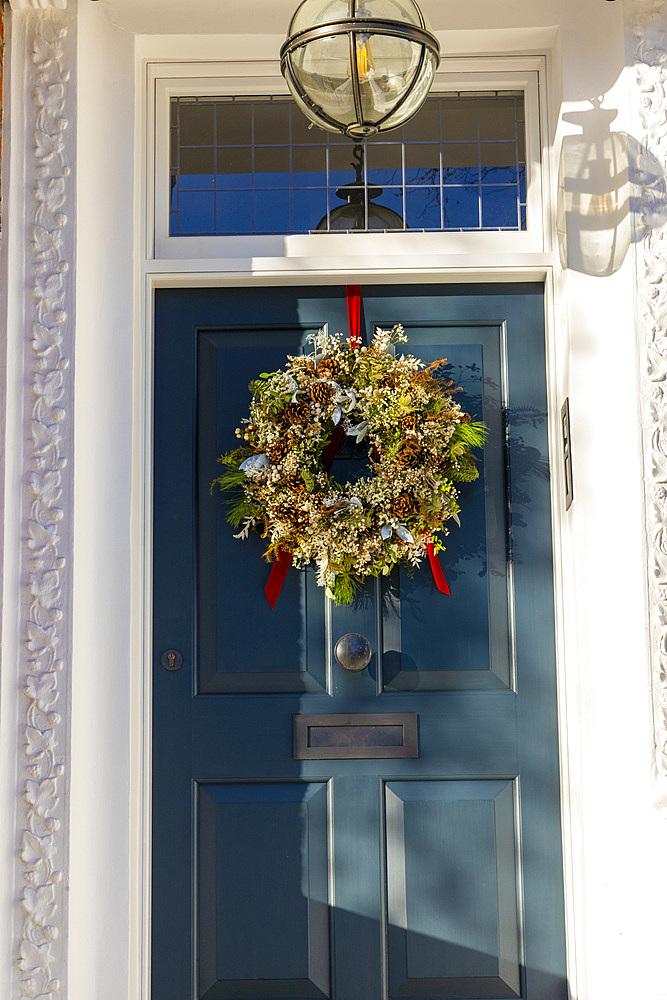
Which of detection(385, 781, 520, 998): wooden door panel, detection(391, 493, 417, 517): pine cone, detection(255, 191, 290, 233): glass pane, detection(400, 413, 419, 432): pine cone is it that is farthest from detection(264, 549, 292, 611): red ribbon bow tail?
detection(255, 191, 290, 233): glass pane

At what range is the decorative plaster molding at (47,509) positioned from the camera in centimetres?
259

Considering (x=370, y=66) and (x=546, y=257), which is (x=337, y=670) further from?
(x=370, y=66)

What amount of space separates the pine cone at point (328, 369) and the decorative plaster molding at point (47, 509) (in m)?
0.67

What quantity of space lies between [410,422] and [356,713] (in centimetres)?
82

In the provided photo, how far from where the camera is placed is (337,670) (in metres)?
2.91

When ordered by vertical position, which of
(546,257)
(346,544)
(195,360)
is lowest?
(346,544)

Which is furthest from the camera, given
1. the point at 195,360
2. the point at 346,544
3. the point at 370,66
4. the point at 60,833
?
the point at 195,360

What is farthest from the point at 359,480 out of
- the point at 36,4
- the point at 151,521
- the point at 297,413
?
the point at 36,4

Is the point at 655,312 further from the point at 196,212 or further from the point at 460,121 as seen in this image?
the point at 196,212

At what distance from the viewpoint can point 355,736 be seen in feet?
9.43

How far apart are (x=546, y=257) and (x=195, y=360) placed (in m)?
1.05

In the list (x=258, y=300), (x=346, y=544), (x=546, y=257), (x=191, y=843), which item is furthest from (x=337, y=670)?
(x=546, y=257)

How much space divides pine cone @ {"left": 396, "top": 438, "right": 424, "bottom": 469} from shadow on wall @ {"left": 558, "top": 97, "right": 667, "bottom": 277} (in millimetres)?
637

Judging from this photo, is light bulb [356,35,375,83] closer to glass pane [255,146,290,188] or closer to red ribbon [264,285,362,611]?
red ribbon [264,285,362,611]
